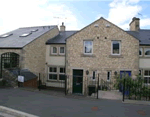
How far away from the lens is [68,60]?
16.2m

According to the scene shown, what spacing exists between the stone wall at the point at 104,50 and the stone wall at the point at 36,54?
4328 mm

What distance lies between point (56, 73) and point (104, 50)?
659 centimetres

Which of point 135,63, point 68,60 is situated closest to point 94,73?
point 68,60

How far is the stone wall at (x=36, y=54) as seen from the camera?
1616 centimetres

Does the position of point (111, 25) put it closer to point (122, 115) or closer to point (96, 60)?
point (96, 60)

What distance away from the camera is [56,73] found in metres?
18.6

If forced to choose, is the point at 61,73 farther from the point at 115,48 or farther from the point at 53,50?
the point at 115,48

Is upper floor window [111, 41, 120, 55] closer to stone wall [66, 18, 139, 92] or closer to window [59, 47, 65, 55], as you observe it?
stone wall [66, 18, 139, 92]

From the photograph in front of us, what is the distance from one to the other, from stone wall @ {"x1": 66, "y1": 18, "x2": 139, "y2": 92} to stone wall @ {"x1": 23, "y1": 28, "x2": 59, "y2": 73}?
433cm

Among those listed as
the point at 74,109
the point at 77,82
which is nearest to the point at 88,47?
the point at 77,82

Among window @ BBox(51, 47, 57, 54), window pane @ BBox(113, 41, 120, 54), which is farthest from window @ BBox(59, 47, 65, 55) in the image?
window pane @ BBox(113, 41, 120, 54)

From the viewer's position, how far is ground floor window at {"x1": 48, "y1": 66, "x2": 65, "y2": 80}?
1839cm

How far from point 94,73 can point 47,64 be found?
6.45 m

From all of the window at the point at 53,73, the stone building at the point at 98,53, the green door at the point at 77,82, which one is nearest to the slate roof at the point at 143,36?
the stone building at the point at 98,53
